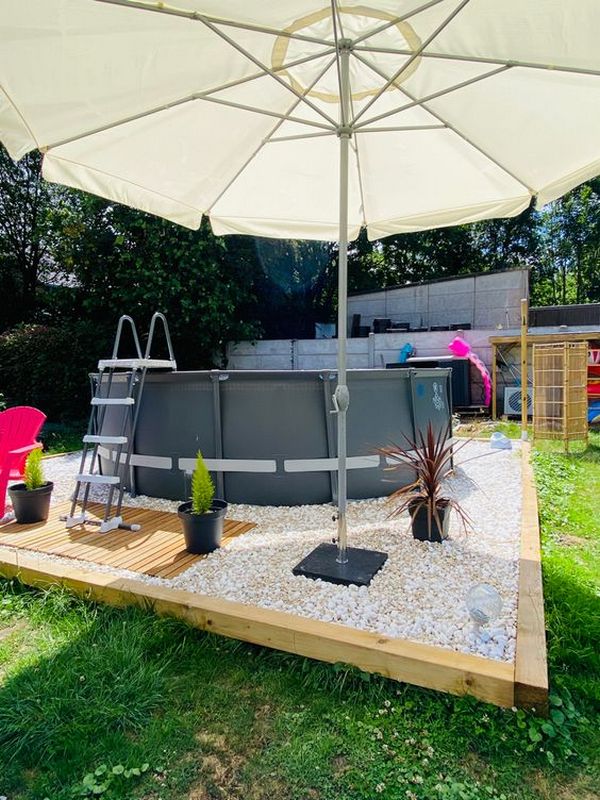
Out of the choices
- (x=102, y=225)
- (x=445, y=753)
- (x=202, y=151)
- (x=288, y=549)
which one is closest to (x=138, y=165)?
(x=202, y=151)

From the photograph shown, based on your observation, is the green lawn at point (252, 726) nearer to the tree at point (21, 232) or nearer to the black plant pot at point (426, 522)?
the black plant pot at point (426, 522)

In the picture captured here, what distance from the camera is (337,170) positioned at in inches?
136

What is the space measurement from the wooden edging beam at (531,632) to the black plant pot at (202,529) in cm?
175

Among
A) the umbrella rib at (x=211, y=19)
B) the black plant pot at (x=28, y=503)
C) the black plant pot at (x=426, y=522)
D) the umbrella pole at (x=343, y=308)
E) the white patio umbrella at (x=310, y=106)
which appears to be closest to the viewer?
the umbrella rib at (x=211, y=19)

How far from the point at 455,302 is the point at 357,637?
11.7 m

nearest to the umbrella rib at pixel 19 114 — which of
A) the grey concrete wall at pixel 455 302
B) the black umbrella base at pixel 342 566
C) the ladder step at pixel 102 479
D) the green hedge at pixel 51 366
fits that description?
the ladder step at pixel 102 479

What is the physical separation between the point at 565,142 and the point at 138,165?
262 cm

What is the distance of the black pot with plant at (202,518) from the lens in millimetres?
2840

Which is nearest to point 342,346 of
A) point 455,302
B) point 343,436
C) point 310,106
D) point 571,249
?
point 343,436

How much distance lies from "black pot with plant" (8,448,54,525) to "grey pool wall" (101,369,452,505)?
871 mm

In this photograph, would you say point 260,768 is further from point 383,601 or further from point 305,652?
point 383,601

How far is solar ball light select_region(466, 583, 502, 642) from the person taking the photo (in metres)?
1.97

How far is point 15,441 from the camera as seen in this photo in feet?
12.1

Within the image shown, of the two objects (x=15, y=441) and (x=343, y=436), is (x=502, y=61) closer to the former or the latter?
(x=343, y=436)
